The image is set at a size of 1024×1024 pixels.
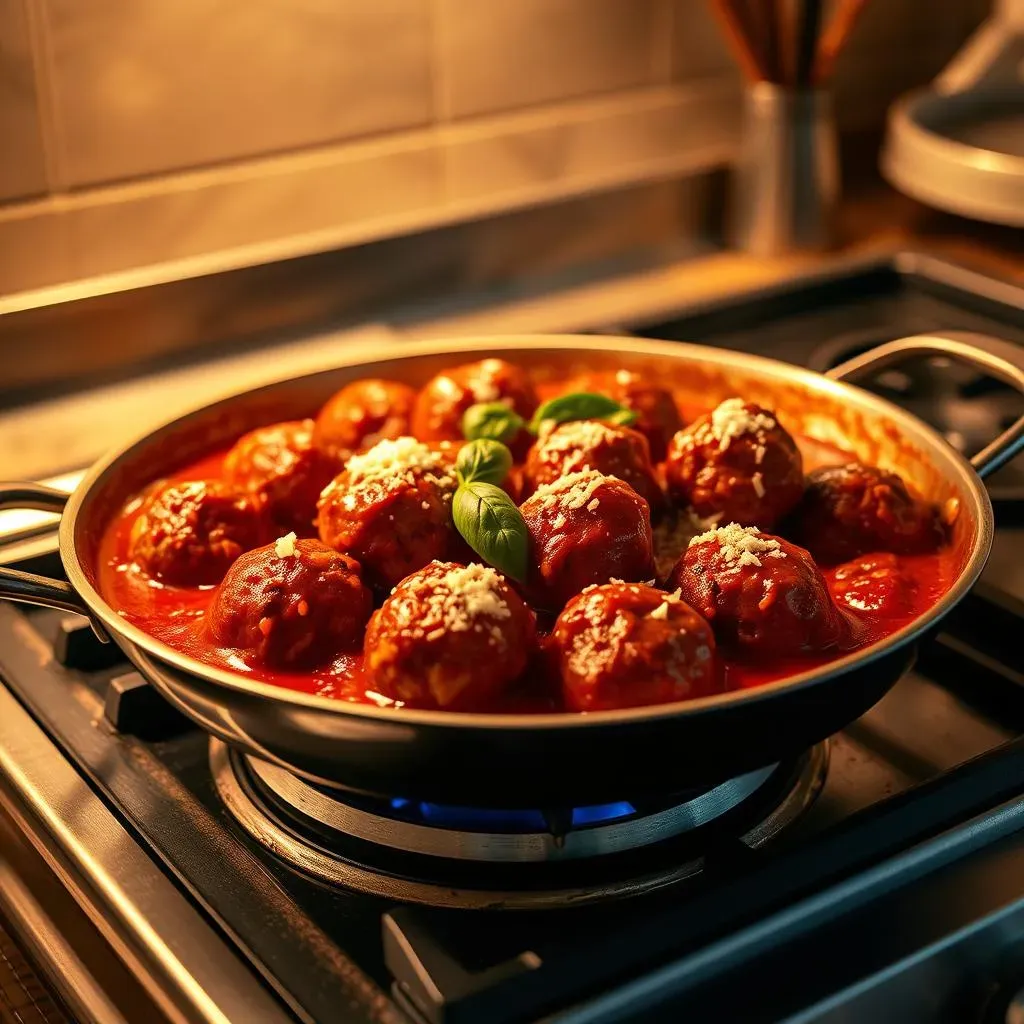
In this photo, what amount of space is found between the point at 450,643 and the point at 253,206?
1.13 metres

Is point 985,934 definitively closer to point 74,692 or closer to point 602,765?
point 602,765

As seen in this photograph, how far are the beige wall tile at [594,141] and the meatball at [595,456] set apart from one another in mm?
977

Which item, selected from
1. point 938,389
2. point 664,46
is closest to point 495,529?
point 938,389

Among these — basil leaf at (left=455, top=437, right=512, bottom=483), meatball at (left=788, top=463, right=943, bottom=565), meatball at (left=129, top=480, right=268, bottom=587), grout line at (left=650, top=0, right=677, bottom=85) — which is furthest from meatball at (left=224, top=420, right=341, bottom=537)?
grout line at (left=650, top=0, right=677, bottom=85)

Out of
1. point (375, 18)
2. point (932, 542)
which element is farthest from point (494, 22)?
point (932, 542)

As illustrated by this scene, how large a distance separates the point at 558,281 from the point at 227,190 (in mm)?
472

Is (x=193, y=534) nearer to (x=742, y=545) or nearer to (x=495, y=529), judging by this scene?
(x=495, y=529)

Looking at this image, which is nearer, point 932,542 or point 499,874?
point 499,874

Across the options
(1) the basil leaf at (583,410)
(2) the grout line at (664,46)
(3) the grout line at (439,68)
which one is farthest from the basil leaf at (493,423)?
(2) the grout line at (664,46)

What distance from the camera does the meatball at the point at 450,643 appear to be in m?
0.86

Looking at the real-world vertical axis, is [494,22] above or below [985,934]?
above

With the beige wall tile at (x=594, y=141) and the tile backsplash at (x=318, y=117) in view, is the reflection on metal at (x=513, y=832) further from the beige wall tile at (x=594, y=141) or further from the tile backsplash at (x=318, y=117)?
the beige wall tile at (x=594, y=141)

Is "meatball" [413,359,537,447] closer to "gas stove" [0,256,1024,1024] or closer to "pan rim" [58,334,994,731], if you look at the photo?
"pan rim" [58,334,994,731]

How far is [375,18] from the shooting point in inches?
71.9
